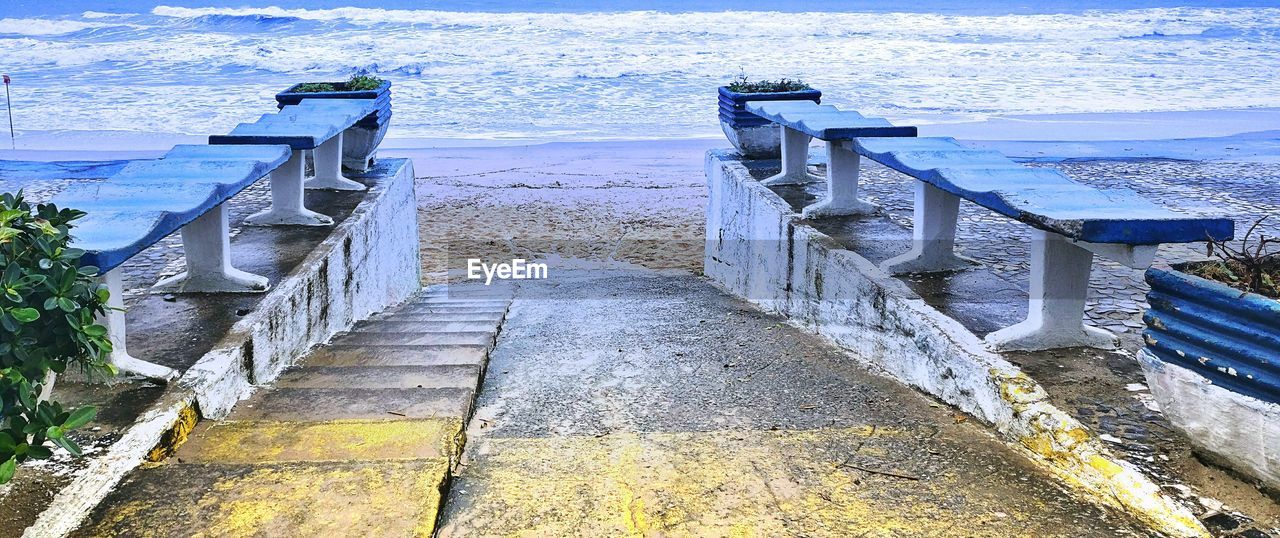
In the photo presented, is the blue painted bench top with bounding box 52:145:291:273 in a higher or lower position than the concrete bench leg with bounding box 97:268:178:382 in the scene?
higher

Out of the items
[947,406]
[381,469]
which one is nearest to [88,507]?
[381,469]

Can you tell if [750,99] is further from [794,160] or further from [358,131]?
[358,131]

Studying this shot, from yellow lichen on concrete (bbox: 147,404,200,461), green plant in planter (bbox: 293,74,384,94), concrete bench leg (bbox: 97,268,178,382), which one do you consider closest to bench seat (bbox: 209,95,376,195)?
green plant in planter (bbox: 293,74,384,94)

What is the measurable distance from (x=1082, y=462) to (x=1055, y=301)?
1.11 m

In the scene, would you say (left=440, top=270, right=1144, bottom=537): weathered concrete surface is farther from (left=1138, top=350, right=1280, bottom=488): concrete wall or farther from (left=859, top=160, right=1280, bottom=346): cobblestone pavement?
(left=859, top=160, right=1280, bottom=346): cobblestone pavement

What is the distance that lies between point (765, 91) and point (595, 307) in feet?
10.3

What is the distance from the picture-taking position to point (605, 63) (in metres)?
29.7

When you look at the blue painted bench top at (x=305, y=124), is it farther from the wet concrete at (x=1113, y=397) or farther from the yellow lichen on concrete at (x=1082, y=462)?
the yellow lichen on concrete at (x=1082, y=462)

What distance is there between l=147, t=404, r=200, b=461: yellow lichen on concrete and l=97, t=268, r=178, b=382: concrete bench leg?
0.29 metres

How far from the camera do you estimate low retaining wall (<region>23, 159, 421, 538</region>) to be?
2.86 meters

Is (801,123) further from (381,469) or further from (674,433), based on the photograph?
(381,469)

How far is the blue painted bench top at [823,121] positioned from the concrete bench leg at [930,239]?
2.95 feet

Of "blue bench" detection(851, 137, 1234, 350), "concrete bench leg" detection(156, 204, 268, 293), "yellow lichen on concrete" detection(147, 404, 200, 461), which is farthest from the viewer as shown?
"concrete bench leg" detection(156, 204, 268, 293)

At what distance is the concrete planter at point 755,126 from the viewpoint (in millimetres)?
9281
